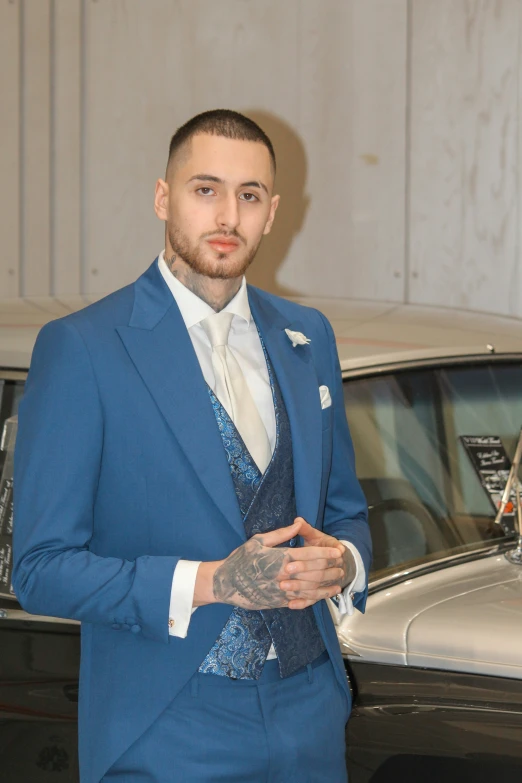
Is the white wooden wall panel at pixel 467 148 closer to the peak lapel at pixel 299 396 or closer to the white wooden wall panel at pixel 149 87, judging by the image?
the white wooden wall panel at pixel 149 87

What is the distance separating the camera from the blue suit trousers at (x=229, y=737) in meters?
1.61

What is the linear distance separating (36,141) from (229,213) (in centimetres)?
417

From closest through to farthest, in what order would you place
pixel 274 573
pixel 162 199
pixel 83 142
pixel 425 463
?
pixel 274 573 < pixel 162 199 < pixel 425 463 < pixel 83 142

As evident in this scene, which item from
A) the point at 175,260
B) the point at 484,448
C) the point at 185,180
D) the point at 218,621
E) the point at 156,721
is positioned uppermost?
the point at 185,180

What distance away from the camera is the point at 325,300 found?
3154mm

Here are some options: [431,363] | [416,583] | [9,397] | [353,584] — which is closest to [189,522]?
[353,584]

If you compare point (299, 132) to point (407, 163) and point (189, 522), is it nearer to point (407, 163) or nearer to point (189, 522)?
point (407, 163)

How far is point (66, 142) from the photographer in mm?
5680

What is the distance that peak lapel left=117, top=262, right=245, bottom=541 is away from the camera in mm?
1656

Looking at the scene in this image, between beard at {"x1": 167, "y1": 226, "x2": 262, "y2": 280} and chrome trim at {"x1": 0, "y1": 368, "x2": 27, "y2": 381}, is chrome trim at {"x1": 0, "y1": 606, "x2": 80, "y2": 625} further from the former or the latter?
beard at {"x1": 167, "y1": 226, "x2": 262, "y2": 280}

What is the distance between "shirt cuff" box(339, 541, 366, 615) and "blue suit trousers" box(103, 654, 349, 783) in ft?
0.57

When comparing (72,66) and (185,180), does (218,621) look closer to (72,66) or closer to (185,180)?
(185,180)

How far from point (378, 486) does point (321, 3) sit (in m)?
3.52

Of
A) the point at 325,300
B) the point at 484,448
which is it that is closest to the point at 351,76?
the point at 325,300
